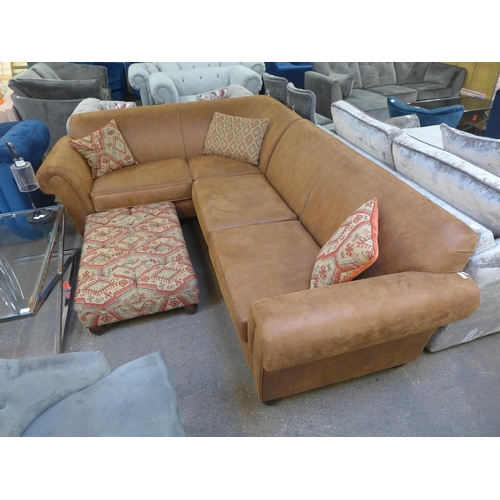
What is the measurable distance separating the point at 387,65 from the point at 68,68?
14.0 ft

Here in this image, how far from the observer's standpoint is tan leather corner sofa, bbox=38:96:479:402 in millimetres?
1142

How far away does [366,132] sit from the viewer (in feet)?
6.42

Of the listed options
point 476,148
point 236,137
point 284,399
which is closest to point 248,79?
point 236,137

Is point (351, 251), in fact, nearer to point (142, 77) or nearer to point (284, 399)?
point (284, 399)

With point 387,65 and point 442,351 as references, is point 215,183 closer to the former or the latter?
point 442,351

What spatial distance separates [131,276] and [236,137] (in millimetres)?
1433

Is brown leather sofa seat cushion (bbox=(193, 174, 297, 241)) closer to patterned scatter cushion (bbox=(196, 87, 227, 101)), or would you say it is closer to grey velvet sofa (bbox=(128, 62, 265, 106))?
patterned scatter cushion (bbox=(196, 87, 227, 101))

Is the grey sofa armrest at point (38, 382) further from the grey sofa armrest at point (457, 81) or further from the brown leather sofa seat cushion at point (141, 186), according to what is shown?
the grey sofa armrest at point (457, 81)

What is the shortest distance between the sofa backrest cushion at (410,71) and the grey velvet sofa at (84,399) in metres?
5.24

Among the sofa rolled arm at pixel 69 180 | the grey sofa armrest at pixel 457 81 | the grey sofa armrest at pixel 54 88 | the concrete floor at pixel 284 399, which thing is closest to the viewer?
the concrete floor at pixel 284 399

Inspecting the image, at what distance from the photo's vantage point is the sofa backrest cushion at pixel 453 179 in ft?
4.40

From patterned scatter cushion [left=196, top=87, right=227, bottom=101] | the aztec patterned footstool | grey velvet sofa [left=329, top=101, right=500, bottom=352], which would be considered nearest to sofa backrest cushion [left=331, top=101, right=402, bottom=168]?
grey velvet sofa [left=329, top=101, right=500, bottom=352]

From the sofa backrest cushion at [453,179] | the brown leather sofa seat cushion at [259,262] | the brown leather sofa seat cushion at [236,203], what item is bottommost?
the brown leather sofa seat cushion at [259,262]

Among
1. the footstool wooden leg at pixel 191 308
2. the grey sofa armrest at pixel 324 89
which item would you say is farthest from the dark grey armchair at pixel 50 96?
the footstool wooden leg at pixel 191 308
